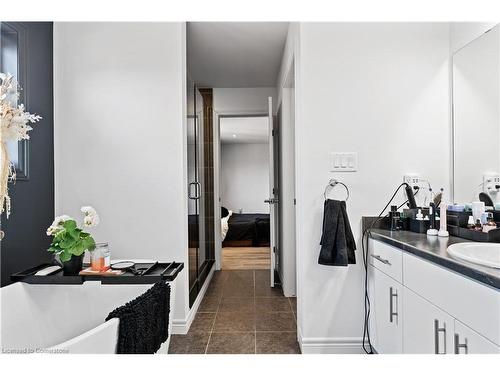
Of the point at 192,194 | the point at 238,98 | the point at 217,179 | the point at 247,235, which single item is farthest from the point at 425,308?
the point at 247,235

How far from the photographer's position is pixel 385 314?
1.60 metres

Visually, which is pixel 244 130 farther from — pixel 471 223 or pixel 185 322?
pixel 471 223

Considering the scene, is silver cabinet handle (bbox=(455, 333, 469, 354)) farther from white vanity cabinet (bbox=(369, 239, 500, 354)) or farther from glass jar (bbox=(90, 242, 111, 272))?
glass jar (bbox=(90, 242, 111, 272))

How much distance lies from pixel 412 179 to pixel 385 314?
85 centimetres

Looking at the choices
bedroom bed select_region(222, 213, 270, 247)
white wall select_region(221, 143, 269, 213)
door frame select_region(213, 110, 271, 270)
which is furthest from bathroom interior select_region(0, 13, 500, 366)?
white wall select_region(221, 143, 269, 213)

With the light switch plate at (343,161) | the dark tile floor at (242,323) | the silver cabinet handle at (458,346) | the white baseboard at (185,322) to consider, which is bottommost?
the dark tile floor at (242,323)

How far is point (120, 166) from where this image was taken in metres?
2.19

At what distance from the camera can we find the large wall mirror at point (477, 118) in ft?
5.29

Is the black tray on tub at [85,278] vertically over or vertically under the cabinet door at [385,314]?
over

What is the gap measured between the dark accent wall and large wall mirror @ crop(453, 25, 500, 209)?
275cm

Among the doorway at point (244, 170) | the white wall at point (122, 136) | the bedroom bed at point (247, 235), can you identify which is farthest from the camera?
the doorway at point (244, 170)

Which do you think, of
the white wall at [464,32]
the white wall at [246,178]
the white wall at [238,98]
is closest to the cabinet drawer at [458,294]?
the white wall at [464,32]

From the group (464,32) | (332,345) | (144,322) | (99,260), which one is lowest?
(332,345)

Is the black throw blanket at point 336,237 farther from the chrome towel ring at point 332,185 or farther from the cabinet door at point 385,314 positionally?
the cabinet door at point 385,314
